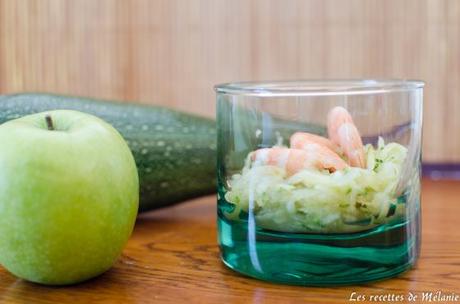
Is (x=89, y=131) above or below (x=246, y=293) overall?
above

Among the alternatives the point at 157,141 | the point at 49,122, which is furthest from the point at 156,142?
the point at 49,122

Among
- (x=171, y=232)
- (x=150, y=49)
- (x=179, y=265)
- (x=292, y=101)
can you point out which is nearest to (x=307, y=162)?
(x=292, y=101)

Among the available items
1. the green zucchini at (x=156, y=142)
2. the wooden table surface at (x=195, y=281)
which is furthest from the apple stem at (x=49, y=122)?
the green zucchini at (x=156, y=142)

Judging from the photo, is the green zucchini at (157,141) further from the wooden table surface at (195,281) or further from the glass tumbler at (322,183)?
the glass tumbler at (322,183)

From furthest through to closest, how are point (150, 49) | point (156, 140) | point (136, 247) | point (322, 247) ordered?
1. point (150, 49)
2. point (156, 140)
3. point (136, 247)
4. point (322, 247)

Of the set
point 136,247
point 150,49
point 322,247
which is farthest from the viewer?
point 150,49

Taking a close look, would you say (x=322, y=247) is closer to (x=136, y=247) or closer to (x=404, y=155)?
(x=404, y=155)
